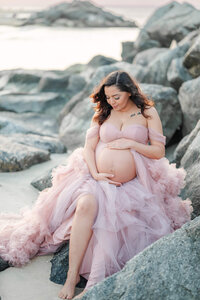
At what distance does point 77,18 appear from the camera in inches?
1970

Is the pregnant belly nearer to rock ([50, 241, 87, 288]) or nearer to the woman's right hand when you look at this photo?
the woman's right hand

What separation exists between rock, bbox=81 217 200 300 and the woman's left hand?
105cm

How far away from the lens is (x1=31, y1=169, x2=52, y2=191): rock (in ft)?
17.0

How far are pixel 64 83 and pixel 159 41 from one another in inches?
194

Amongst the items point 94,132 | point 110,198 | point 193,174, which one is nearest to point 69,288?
point 110,198

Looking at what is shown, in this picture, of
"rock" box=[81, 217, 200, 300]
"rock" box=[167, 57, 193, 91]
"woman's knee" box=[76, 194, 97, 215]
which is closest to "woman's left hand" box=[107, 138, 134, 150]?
"woman's knee" box=[76, 194, 97, 215]

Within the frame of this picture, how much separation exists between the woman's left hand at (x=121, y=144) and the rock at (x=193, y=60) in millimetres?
4140

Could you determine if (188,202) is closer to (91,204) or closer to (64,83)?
(91,204)

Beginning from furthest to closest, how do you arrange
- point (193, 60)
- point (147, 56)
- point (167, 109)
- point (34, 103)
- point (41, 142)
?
point (147, 56) < point (34, 103) < point (193, 60) < point (41, 142) < point (167, 109)

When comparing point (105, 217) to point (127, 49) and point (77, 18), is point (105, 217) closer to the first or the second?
point (127, 49)

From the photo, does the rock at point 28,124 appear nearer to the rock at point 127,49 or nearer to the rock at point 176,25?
the rock at point 176,25

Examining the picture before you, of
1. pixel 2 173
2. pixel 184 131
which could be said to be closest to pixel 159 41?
pixel 184 131

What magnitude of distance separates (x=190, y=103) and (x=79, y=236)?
12.1 feet

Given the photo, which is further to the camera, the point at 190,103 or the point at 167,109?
the point at 167,109
